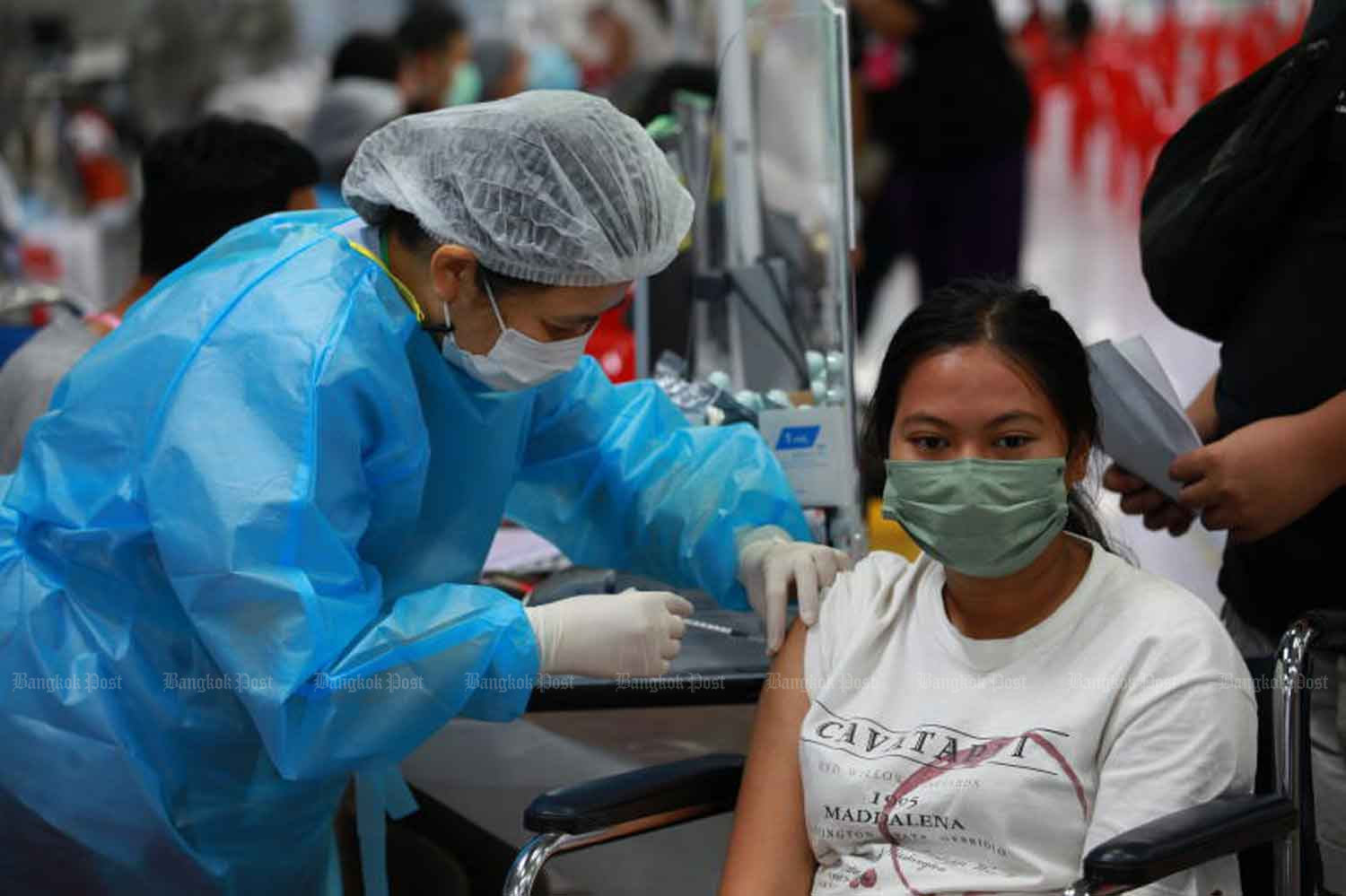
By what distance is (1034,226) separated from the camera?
30.5 feet

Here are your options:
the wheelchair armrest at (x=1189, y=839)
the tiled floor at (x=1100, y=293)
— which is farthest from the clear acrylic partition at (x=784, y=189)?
the wheelchair armrest at (x=1189, y=839)

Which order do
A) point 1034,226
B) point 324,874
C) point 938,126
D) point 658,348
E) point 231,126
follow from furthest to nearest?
point 1034,226 < point 938,126 < point 658,348 < point 231,126 < point 324,874

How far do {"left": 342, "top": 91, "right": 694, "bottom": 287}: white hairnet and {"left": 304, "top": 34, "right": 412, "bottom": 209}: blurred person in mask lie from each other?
3.14m

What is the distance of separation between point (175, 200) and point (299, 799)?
1.09 metres

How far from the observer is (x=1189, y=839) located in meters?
1.52

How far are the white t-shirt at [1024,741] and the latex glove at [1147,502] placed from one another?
394 millimetres

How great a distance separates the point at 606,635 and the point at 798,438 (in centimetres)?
74

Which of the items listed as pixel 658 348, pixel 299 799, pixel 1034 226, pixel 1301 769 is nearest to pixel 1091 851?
pixel 1301 769

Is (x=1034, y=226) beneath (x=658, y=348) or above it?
beneath

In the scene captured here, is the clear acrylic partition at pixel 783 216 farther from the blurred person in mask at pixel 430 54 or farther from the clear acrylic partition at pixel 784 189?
the blurred person in mask at pixel 430 54

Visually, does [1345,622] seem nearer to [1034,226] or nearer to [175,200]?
[175,200]

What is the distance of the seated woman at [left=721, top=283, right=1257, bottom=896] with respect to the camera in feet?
5.51

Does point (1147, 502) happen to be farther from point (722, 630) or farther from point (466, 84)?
point (466, 84)

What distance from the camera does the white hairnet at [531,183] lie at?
1819 millimetres
